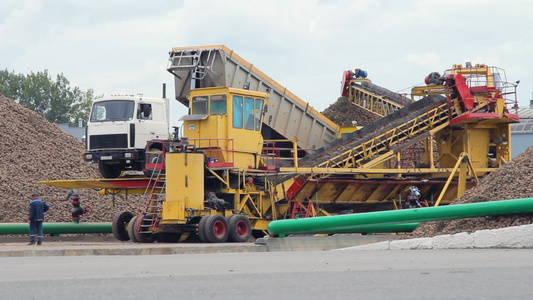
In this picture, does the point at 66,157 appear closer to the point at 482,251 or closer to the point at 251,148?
the point at 251,148

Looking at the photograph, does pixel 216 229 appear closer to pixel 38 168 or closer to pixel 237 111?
pixel 237 111

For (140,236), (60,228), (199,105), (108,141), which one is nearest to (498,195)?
(140,236)

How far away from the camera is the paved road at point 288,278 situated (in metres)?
7.66

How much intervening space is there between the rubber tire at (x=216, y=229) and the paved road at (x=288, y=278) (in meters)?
7.18

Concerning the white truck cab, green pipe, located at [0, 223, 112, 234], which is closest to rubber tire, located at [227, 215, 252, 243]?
the white truck cab

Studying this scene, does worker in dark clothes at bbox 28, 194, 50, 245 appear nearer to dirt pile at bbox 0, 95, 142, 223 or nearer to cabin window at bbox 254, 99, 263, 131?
dirt pile at bbox 0, 95, 142, 223

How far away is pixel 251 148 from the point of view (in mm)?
22625

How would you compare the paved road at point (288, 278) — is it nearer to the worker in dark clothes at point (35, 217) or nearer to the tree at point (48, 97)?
the worker in dark clothes at point (35, 217)

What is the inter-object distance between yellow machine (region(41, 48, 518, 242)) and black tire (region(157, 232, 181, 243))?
0.02 metres

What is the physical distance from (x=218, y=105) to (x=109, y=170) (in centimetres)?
432

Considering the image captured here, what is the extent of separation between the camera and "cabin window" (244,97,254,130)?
22547 mm

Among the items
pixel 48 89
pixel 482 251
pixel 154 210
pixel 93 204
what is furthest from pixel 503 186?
pixel 48 89

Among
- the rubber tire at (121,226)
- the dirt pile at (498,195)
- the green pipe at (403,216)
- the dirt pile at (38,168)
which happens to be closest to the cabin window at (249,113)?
the rubber tire at (121,226)

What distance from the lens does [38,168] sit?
95.9 ft
